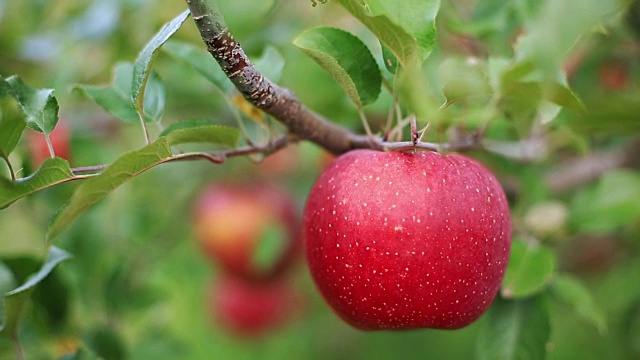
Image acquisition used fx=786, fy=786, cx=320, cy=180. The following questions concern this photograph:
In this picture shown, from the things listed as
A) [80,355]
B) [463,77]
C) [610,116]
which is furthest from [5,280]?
[610,116]

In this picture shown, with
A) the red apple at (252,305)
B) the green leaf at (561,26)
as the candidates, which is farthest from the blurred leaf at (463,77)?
A: the red apple at (252,305)

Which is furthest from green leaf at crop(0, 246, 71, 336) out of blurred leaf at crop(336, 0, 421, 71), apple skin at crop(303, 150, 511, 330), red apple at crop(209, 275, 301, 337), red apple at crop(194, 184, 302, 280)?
red apple at crop(209, 275, 301, 337)

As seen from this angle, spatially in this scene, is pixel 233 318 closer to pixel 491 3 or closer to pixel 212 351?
pixel 212 351

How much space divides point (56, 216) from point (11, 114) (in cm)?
10

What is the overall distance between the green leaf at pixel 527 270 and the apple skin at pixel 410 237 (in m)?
0.19

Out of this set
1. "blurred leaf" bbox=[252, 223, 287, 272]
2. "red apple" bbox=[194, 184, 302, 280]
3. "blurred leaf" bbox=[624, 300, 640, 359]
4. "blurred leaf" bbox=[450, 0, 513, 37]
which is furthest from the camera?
"red apple" bbox=[194, 184, 302, 280]

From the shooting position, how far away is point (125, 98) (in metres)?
0.79

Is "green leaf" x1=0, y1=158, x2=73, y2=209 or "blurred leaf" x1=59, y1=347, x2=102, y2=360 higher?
"green leaf" x1=0, y1=158, x2=73, y2=209

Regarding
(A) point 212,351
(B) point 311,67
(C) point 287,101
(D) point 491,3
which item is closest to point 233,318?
(A) point 212,351

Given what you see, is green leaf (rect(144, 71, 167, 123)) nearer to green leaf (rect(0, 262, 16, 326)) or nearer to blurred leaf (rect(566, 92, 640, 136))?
green leaf (rect(0, 262, 16, 326))

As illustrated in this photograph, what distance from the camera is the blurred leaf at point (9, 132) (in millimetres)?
620

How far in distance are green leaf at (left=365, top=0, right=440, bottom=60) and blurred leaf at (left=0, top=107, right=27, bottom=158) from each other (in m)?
0.30

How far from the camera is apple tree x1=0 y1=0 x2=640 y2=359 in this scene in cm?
61

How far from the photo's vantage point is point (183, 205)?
5.81 ft
